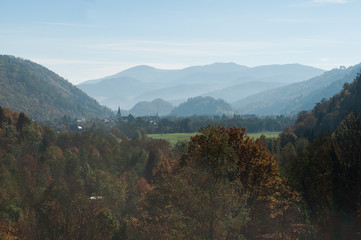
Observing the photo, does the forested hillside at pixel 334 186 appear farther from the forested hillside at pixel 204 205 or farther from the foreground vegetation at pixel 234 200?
the forested hillside at pixel 204 205

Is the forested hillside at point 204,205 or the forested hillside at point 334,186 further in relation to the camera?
the forested hillside at point 204,205

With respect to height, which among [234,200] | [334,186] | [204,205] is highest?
[334,186]

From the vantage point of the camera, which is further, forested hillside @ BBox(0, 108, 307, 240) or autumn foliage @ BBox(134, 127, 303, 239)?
forested hillside @ BBox(0, 108, 307, 240)

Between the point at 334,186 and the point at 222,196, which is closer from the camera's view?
the point at 222,196

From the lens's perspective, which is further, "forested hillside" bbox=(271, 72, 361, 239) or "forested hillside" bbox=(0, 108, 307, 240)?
"forested hillside" bbox=(0, 108, 307, 240)

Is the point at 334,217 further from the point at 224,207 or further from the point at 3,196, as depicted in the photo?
the point at 3,196

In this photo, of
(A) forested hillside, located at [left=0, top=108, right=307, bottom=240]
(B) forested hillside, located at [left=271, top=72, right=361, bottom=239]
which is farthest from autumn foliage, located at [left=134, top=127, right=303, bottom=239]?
(B) forested hillside, located at [left=271, top=72, right=361, bottom=239]

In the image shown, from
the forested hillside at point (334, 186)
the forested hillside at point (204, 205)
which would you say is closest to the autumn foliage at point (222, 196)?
the forested hillside at point (204, 205)

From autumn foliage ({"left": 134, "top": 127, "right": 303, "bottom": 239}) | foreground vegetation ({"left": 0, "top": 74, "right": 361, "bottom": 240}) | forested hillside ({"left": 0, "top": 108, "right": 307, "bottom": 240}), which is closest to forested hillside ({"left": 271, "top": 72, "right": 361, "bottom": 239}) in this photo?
foreground vegetation ({"left": 0, "top": 74, "right": 361, "bottom": 240})

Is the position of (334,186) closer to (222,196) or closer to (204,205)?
(222,196)

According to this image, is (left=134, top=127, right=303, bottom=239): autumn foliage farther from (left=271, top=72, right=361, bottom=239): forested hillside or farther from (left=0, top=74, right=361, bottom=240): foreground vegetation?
(left=271, top=72, right=361, bottom=239): forested hillside

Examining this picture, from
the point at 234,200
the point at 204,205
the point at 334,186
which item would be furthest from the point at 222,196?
the point at 334,186

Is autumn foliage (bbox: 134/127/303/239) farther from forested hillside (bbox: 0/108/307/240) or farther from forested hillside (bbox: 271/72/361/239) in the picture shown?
forested hillside (bbox: 271/72/361/239)

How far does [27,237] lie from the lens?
116 feet
